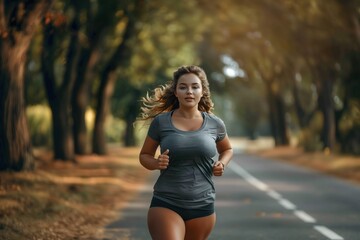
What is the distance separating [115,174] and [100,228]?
48.1 ft

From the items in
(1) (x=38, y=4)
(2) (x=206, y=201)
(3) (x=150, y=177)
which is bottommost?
(3) (x=150, y=177)

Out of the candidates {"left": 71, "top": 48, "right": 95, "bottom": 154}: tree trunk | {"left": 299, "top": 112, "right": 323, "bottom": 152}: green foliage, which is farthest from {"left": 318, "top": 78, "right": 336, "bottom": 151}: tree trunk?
{"left": 71, "top": 48, "right": 95, "bottom": 154}: tree trunk

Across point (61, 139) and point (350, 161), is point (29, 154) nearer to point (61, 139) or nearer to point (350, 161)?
point (61, 139)

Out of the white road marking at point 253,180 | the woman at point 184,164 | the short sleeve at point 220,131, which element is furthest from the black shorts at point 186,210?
the white road marking at point 253,180

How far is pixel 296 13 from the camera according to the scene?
33438 mm

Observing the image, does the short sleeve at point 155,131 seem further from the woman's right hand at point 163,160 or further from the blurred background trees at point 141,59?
the blurred background trees at point 141,59

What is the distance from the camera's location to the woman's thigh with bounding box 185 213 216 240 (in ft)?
19.5

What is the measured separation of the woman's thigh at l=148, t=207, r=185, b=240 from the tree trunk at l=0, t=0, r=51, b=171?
1139cm

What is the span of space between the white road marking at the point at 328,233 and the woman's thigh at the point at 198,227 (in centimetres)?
635

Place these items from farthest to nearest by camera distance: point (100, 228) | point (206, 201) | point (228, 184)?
1. point (228, 184)
2. point (100, 228)
3. point (206, 201)

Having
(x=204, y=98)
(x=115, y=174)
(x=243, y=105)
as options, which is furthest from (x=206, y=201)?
(x=243, y=105)

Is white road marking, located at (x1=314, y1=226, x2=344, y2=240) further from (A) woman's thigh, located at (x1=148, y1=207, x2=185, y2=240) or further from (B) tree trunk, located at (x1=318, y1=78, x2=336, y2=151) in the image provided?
(B) tree trunk, located at (x1=318, y1=78, x2=336, y2=151)

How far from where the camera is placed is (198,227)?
5953 millimetres

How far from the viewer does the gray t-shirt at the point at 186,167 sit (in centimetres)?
586
